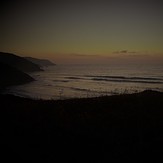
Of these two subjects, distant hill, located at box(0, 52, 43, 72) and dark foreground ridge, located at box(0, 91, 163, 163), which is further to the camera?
distant hill, located at box(0, 52, 43, 72)

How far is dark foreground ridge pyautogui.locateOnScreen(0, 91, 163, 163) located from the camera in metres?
5.84

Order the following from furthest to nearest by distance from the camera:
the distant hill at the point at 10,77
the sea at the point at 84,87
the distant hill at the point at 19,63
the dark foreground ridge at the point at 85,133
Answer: the distant hill at the point at 19,63
the distant hill at the point at 10,77
the sea at the point at 84,87
the dark foreground ridge at the point at 85,133

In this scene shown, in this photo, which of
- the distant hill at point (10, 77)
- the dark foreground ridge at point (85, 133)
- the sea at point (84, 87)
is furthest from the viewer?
the distant hill at point (10, 77)

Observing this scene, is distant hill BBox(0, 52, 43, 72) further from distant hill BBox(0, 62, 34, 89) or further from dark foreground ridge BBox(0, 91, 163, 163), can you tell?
dark foreground ridge BBox(0, 91, 163, 163)

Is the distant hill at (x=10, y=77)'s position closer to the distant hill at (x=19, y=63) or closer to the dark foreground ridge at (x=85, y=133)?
the dark foreground ridge at (x=85, y=133)

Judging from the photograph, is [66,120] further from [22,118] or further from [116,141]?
[116,141]

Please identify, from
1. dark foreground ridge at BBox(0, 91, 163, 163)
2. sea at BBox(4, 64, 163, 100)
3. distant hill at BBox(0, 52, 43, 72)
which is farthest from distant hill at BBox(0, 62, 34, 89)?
distant hill at BBox(0, 52, 43, 72)

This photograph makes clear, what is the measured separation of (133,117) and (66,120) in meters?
3.07

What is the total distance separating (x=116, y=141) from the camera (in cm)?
675

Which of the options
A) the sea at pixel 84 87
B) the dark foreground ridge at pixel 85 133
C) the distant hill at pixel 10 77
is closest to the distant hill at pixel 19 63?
the sea at pixel 84 87

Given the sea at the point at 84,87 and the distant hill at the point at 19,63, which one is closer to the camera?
the sea at the point at 84,87

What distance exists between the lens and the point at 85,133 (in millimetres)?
7449

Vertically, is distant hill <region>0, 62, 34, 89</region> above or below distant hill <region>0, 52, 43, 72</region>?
below

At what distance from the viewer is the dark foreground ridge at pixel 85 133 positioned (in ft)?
19.2
